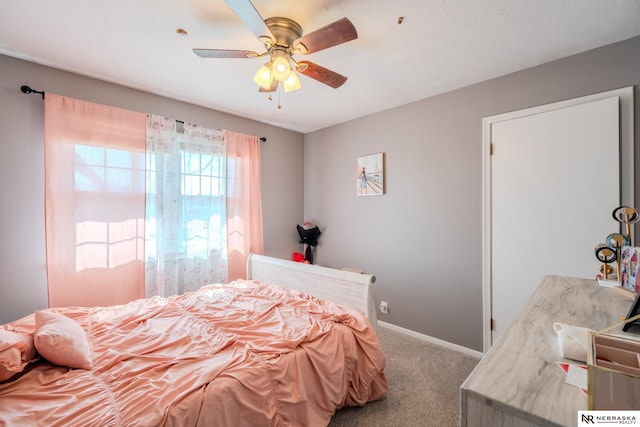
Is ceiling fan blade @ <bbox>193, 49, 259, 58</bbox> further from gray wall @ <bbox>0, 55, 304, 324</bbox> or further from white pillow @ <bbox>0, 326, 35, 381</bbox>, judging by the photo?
white pillow @ <bbox>0, 326, 35, 381</bbox>

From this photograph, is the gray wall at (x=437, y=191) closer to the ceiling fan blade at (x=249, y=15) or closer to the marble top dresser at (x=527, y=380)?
the marble top dresser at (x=527, y=380)

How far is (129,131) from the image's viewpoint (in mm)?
2502

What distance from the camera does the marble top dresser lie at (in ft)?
1.98

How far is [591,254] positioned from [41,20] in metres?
3.96

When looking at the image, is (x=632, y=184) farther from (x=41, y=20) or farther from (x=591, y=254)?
(x=41, y=20)

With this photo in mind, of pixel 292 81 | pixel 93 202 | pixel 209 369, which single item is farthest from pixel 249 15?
pixel 93 202

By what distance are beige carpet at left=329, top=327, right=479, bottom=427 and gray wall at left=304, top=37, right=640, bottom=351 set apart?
26 centimetres

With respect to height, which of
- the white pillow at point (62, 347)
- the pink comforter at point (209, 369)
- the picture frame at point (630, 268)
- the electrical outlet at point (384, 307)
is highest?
the picture frame at point (630, 268)

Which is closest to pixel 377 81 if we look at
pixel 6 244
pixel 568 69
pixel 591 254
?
pixel 568 69

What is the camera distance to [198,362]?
1.29 meters

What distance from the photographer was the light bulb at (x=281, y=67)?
1.60 meters

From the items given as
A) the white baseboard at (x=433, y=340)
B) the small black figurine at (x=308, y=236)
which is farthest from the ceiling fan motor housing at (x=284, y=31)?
the white baseboard at (x=433, y=340)

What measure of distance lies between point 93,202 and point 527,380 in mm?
3009

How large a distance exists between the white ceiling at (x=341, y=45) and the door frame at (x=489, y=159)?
14.2 inches
